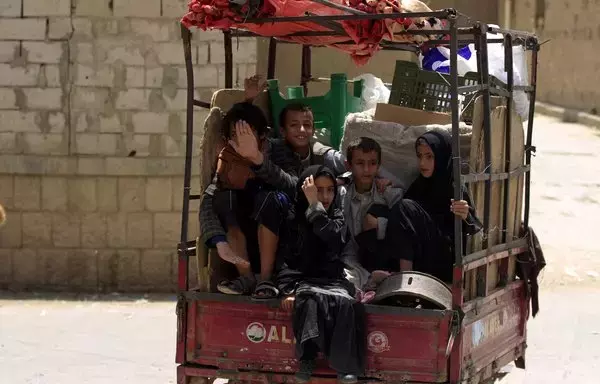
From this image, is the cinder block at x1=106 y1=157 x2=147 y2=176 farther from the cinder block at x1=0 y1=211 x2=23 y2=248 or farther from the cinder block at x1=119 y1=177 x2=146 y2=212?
the cinder block at x1=0 y1=211 x2=23 y2=248

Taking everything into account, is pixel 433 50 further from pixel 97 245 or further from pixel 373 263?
pixel 97 245

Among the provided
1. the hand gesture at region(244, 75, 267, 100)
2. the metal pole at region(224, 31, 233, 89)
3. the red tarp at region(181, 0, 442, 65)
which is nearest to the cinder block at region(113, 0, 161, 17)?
the metal pole at region(224, 31, 233, 89)

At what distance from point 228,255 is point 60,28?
4.65m

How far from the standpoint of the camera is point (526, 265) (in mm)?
6035

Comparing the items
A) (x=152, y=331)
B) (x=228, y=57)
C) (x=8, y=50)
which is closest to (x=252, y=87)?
(x=228, y=57)

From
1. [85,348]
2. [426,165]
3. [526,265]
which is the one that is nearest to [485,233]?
[426,165]

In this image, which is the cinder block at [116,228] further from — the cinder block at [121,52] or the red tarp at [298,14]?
the red tarp at [298,14]

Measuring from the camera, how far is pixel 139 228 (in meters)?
9.41

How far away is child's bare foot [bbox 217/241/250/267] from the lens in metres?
5.18

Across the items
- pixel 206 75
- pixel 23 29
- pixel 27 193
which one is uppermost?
pixel 23 29

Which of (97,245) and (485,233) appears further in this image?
(97,245)

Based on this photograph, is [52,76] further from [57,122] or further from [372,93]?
[372,93]

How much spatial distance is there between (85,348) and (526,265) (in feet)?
11.1

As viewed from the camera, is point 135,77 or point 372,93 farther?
point 135,77
